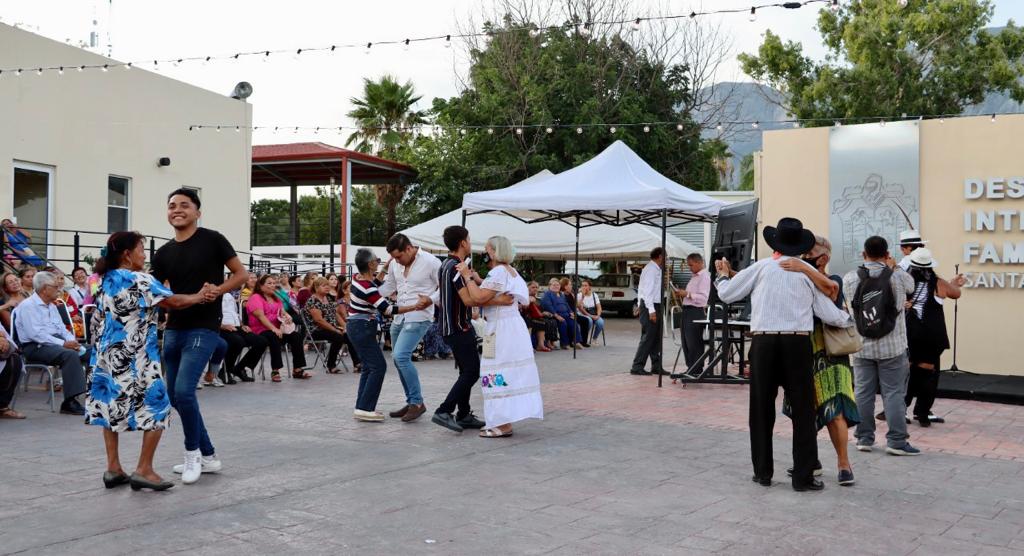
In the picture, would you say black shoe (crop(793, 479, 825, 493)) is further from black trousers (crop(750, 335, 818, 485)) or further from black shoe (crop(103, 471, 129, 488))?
black shoe (crop(103, 471, 129, 488))

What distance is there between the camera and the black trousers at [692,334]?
41.0 ft

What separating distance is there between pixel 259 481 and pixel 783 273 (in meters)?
3.55

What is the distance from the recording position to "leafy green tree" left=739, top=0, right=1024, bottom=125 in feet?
100

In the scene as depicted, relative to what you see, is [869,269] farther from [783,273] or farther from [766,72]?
[766,72]

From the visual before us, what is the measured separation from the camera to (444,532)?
4.79 m

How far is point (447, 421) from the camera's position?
7.98 metres

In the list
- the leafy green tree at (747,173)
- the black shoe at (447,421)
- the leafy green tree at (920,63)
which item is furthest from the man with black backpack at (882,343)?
the leafy green tree at (747,173)

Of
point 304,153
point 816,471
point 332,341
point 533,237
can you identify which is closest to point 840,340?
point 816,471

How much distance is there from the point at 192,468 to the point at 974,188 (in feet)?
35.6

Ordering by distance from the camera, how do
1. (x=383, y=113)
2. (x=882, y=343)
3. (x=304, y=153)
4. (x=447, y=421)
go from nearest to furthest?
(x=882, y=343) < (x=447, y=421) < (x=304, y=153) < (x=383, y=113)

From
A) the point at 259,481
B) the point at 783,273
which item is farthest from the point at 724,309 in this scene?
the point at 259,481

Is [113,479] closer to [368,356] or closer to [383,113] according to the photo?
[368,356]

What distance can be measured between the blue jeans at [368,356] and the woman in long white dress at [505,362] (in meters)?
1.15

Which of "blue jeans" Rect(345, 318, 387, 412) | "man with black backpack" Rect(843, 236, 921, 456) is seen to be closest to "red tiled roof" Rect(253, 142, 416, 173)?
"blue jeans" Rect(345, 318, 387, 412)
